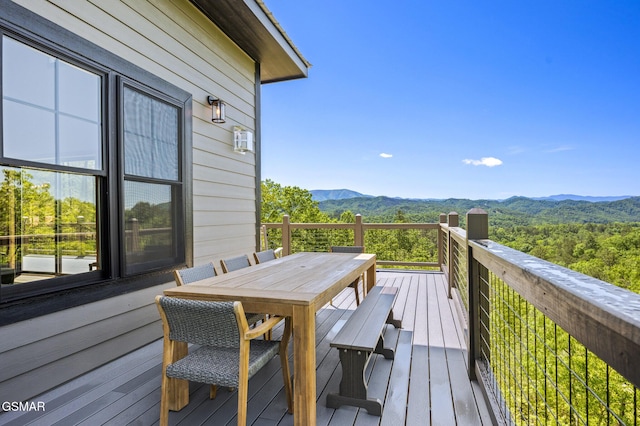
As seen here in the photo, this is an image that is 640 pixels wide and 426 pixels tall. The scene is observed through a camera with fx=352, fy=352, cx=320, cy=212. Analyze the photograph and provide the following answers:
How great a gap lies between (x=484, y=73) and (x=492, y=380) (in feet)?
99.8

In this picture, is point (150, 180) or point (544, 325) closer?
point (544, 325)

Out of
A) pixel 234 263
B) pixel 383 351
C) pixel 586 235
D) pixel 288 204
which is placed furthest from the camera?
pixel 288 204

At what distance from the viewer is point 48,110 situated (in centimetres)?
230

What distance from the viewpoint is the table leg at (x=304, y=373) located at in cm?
175

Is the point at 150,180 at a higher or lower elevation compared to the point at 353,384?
higher

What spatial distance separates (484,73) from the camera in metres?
27.5

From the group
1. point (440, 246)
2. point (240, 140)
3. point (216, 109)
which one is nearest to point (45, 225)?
point (216, 109)

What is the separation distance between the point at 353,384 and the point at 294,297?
2.26 ft

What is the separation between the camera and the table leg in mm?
1746

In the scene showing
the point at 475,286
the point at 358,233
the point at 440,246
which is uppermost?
the point at 358,233

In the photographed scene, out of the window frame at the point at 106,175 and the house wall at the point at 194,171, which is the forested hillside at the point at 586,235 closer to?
the house wall at the point at 194,171

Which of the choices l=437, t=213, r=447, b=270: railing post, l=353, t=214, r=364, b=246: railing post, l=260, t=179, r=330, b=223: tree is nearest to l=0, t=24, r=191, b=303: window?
l=353, t=214, r=364, b=246: railing post

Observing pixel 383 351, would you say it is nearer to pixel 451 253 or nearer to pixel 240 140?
pixel 451 253

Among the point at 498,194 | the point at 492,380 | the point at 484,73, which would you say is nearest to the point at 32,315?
the point at 492,380
